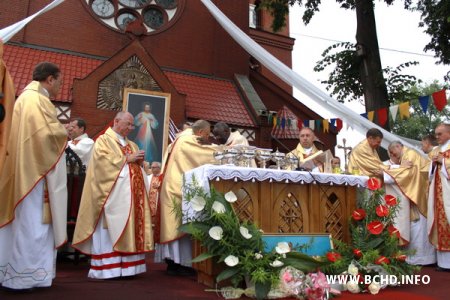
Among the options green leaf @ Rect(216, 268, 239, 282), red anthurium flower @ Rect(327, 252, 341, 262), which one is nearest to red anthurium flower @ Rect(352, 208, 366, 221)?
red anthurium flower @ Rect(327, 252, 341, 262)

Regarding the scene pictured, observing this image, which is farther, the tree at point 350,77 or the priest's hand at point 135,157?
the tree at point 350,77

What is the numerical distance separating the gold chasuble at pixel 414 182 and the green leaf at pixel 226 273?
3.51m

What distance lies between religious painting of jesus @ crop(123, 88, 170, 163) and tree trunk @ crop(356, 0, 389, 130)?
230 inches

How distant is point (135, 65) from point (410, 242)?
10013 millimetres

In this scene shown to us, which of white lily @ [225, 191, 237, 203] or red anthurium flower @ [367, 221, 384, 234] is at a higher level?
white lily @ [225, 191, 237, 203]

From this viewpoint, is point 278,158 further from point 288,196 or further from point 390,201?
point 390,201

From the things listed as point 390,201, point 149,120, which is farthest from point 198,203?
point 149,120

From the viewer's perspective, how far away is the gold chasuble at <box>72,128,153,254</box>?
4.55 meters

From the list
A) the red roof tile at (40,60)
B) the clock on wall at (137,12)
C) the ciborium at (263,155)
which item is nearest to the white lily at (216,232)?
the ciborium at (263,155)

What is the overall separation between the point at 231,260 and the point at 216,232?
0.28 metres

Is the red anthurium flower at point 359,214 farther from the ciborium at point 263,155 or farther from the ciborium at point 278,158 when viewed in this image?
the ciborium at point 263,155

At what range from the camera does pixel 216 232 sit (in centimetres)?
383

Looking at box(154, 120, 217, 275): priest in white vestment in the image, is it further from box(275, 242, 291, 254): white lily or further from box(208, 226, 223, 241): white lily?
box(275, 242, 291, 254): white lily

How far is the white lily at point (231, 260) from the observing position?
146 inches
